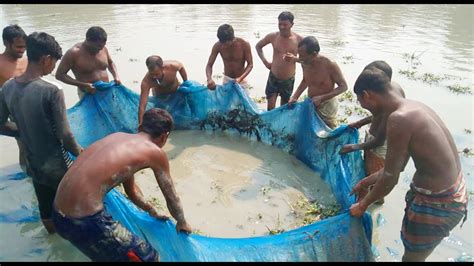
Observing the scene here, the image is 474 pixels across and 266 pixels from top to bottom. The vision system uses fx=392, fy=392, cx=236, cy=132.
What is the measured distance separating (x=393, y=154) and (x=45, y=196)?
2.99m

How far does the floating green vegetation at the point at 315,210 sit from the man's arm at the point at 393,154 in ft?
4.26

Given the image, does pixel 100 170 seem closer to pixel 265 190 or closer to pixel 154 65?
pixel 265 190

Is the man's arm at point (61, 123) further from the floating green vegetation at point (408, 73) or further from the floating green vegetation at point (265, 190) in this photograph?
the floating green vegetation at point (408, 73)

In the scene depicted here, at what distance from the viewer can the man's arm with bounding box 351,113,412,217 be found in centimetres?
258

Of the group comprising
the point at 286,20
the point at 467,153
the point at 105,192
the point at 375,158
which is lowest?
the point at 467,153

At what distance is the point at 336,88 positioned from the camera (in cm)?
483

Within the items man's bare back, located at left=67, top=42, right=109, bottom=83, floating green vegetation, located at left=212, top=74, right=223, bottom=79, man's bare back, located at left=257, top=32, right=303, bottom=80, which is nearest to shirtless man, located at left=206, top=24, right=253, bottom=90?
man's bare back, located at left=257, top=32, right=303, bottom=80

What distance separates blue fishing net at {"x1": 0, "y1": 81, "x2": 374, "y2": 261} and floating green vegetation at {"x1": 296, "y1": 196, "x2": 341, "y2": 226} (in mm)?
117

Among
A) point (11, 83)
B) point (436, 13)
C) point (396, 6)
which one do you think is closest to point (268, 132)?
point (11, 83)

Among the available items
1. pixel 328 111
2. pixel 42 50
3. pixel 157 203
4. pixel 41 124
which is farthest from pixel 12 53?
pixel 328 111

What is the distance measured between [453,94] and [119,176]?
739 centimetres

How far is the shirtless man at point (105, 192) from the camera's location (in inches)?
102
